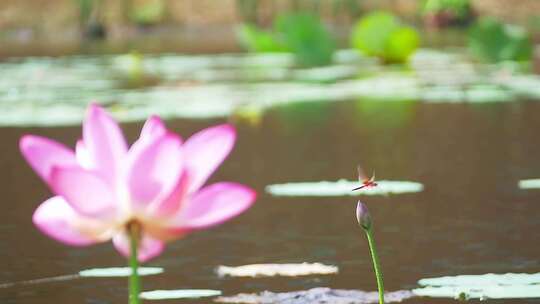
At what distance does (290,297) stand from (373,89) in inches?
192

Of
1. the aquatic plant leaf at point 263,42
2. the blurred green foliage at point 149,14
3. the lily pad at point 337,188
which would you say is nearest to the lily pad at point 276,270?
the lily pad at point 337,188

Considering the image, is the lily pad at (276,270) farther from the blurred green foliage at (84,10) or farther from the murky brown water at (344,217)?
the blurred green foliage at (84,10)

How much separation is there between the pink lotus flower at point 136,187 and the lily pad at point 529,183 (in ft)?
8.10

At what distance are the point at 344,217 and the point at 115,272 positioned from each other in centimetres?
78

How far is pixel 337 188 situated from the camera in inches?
149

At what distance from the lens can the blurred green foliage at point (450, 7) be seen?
15.6 m

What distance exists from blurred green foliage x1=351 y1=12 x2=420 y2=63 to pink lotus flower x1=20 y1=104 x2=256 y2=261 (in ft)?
23.2

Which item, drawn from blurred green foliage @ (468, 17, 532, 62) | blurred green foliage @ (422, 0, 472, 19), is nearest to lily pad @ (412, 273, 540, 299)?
blurred green foliage @ (468, 17, 532, 62)

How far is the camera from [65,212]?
1353 millimetres

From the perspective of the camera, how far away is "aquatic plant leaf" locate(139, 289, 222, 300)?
241cm

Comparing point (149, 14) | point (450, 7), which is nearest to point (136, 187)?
point (450, 7)

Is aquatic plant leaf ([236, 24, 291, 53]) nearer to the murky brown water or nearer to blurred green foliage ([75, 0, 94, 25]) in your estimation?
the murky brown water

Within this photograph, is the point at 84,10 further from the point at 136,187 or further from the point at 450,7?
the point at 136,187

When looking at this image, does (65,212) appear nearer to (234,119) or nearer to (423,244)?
(423,244)
